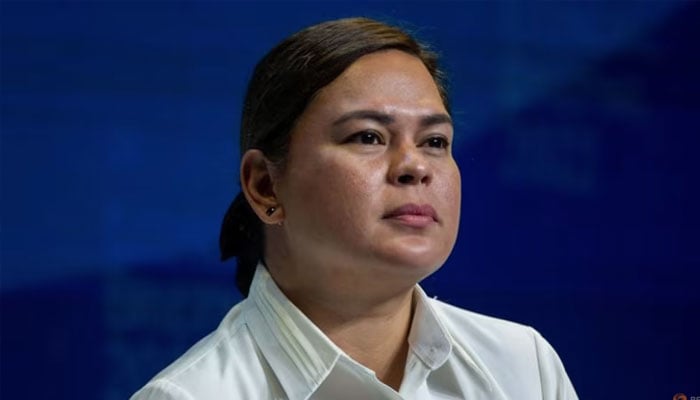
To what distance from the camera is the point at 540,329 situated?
A: 2.45m

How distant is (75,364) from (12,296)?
0.58 feet

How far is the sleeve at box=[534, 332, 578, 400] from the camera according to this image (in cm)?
181

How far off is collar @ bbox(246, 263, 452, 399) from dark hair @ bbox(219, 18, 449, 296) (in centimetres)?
11

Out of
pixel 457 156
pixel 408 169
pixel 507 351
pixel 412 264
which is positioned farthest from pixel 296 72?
pixel 457 156

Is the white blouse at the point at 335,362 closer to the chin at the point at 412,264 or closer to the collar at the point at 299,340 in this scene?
the collar at the point at 299,340

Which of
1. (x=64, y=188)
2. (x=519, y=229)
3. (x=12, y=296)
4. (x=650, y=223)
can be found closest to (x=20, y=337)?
(x=12, y=296)

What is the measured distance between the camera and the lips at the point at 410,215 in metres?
1.56

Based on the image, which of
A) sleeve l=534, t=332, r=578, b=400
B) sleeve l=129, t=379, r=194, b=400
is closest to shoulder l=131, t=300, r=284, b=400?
sleeve l=129, t=379, r=194, b=400

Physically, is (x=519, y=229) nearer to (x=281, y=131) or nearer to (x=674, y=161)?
(x=674, y=161)

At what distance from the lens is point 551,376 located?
1820 millimetres

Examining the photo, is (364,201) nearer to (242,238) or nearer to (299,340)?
(299,340)

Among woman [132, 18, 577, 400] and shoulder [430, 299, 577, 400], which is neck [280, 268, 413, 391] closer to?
woman [132, 18, 577, 400]

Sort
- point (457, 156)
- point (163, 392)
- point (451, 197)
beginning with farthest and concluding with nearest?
point (457, 156), point (451, 197), point (163, 392)

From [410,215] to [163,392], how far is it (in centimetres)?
41
